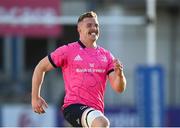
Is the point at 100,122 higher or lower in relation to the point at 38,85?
lower

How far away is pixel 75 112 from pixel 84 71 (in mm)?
452

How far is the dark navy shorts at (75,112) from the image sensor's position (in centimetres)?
888

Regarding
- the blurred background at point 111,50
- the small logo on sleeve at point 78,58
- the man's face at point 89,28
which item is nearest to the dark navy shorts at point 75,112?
the small logo on sleeve at point 78,58

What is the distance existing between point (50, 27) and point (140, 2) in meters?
6.13

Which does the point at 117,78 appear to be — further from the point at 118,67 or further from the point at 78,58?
the point at 78,58

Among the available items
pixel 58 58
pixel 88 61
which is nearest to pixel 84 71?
pixel 88 61

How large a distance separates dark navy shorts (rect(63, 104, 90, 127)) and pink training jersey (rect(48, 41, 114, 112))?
6 centimetres

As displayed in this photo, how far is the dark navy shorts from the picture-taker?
29.1ft

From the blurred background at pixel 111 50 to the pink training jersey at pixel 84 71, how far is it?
26.9 feet

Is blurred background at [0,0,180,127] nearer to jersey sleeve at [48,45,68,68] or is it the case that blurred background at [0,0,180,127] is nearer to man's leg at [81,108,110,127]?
jersey sleeve at [48,45,68,68]

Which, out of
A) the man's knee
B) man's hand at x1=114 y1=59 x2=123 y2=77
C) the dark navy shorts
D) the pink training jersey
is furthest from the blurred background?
the man's knee

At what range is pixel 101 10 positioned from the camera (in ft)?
76.3

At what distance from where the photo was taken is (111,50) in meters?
22.4

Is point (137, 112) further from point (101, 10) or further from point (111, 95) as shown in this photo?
point (101, 10)
